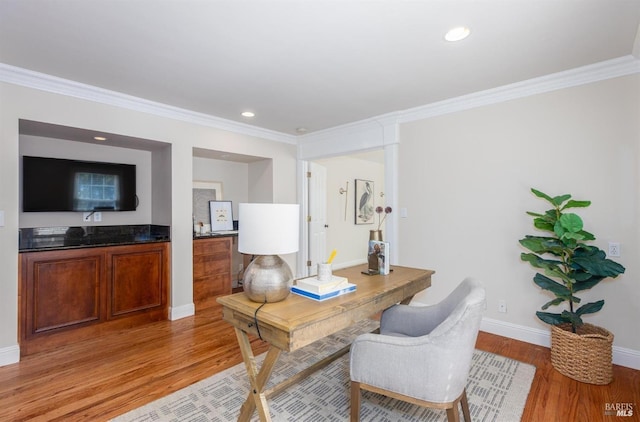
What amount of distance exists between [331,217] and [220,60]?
163 inches

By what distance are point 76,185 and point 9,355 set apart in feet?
5.56

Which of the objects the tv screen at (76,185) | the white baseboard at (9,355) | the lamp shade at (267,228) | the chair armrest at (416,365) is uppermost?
the tv screen at (76,185)

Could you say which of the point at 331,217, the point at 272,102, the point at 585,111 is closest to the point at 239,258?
the point at 331,217

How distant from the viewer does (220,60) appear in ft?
8.04

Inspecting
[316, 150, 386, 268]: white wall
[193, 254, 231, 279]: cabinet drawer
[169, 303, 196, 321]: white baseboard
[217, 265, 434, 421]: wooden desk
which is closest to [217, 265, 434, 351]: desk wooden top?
[217, 265, 434, 421]: wooden desk

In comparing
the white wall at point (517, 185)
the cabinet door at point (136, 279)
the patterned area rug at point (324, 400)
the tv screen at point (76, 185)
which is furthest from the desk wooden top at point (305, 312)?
the tv screen at point (76, 185)

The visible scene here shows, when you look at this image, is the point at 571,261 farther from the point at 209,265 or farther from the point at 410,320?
the point at 209,265

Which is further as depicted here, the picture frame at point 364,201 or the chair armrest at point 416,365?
the picture frame at point 364,201

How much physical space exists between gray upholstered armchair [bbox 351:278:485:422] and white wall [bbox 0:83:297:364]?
272cm

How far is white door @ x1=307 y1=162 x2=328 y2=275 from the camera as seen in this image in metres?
5.09

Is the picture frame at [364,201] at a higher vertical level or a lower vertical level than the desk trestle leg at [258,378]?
higher

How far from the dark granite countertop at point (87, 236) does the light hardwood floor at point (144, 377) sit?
36.4 inches

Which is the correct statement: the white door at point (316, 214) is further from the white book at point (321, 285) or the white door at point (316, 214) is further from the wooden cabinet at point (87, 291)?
the white book at point (321, 285)

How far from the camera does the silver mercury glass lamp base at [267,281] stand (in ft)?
5.42
